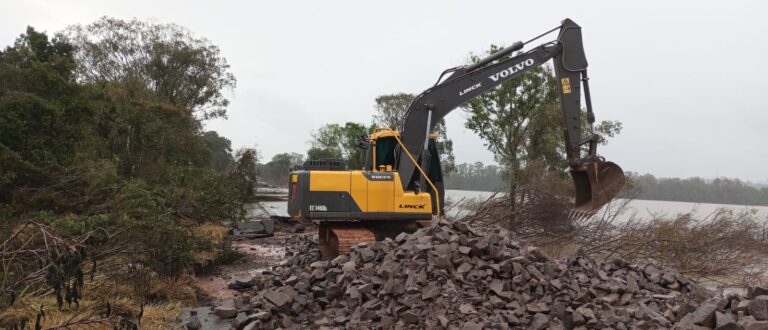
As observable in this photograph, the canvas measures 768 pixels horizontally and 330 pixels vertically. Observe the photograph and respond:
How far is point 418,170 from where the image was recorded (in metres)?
9.07

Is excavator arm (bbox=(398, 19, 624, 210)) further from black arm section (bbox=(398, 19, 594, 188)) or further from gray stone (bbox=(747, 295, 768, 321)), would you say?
gray stone (bbox=(747, 295, 768, 321))

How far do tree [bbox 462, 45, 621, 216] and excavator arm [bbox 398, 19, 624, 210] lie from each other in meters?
9.65

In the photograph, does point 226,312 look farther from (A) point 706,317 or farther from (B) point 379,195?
(A) point 706,317

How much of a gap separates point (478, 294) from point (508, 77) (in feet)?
15.8

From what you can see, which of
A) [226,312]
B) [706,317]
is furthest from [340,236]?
[706,317]

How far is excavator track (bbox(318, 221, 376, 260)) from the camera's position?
27.5 ft

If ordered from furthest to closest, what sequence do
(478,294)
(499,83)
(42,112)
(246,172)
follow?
(246,172) < (42,112) < (499,83) < (478,294)

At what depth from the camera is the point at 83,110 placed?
1187 centimetres

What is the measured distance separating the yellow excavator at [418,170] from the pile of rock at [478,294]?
129 cm

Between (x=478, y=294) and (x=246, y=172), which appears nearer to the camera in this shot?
(x=478, y=294)

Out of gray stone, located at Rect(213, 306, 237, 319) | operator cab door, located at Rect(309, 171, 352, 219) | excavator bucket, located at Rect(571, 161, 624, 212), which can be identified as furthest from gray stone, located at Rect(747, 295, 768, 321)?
gray stone, located at Rect(213, 306, 237, 319)

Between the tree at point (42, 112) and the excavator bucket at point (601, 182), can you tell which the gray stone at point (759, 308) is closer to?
the excavator bucket at point (601, 182)

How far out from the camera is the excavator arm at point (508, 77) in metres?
9.02

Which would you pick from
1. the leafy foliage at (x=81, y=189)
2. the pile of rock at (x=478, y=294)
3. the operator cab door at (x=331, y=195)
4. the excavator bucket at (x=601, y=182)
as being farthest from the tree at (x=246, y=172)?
the excavator bucket at (x=601, y=182)
